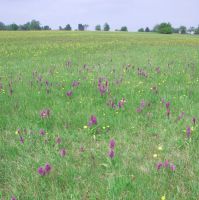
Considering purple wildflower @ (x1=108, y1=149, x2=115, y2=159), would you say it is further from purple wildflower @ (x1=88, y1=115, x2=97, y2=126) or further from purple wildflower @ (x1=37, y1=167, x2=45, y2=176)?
purple wildflower @ (x1=88, y1=115, x2=97, y2=126)

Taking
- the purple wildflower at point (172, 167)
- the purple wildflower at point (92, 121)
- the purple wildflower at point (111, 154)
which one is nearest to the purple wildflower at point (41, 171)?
the purple wildflower at point (111, 154)

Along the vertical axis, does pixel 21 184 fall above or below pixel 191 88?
below

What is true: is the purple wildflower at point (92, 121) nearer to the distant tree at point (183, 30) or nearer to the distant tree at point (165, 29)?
the distant tree at point (165, 29)

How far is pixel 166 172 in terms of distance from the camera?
2.85 meters

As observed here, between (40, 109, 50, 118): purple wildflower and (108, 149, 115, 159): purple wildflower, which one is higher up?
(40, 109, 50, 118): purple wildflower

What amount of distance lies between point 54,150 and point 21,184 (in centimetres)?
73

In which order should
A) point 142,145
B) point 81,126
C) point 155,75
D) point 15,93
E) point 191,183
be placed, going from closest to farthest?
point 191,183 → point 142,145 → point 81,126 → point 15,93 → point 155,75

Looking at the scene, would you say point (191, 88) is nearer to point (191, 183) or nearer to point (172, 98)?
point (172, 98)

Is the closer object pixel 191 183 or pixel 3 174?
pixel 191 183

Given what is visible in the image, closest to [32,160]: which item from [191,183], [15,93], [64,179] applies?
[64,179]

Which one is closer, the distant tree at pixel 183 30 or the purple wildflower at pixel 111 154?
the purple wildflower at pixel 111 154

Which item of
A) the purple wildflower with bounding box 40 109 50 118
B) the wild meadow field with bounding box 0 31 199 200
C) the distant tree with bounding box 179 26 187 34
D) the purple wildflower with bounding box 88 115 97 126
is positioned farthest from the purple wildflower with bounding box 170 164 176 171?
the distant tree with bounding box 179 26 187 34

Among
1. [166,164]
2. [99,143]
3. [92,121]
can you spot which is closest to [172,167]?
[166,164]

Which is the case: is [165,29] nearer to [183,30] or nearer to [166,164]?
[183,30]
